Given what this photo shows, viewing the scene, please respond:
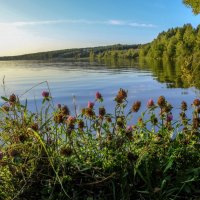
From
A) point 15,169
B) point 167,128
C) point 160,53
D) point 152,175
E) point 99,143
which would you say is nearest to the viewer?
point 15,169

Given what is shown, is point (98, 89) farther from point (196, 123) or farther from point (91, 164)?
point (91, 164)

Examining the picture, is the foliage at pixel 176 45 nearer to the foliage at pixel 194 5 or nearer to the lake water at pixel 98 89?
the lake water at pixel 98 89

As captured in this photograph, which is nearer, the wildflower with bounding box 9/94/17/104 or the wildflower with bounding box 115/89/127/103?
the wildflower with bounding box 9/94/17/104

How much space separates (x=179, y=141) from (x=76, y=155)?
43.0 inches

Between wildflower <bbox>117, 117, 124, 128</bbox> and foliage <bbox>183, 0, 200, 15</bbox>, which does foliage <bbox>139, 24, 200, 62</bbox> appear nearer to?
foliage <bbox>183, 0, 200, 15</bbox>

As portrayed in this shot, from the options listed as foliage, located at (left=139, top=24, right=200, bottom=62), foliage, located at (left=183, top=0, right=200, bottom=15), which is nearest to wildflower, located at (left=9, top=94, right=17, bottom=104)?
foliage, located at (left=183, top=0, right=200, bottom=15)

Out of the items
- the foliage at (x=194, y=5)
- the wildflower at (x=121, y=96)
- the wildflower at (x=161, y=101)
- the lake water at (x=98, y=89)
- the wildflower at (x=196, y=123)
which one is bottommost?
the lake water at (x=98, y=89)

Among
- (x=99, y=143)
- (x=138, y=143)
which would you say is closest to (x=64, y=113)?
(x=99, y=143)

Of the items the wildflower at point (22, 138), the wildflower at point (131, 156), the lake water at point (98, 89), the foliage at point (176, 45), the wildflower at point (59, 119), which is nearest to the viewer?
the wildflower at point (22, 138)

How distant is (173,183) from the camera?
3.23m

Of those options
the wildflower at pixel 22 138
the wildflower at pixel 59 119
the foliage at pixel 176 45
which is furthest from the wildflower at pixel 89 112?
the foliage at pixel 176 45

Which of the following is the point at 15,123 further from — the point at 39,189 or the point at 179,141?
the point at 179,141

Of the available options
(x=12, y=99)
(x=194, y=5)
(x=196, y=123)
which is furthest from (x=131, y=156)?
(x=194, y=5)

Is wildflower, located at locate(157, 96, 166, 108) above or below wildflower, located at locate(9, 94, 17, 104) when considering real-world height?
below
